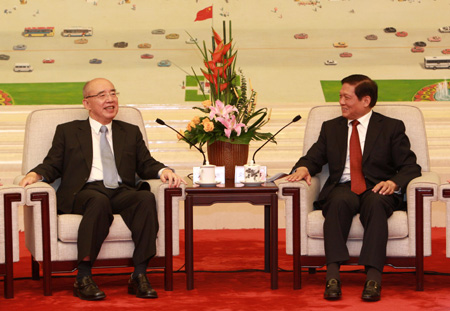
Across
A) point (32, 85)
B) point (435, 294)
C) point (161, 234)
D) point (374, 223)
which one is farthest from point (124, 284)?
point (32, 85)

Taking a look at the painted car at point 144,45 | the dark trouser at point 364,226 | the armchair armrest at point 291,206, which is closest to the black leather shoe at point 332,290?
the dark trouser at point 364,226

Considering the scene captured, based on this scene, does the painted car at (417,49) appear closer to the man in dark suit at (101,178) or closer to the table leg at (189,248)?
the man in dark suit at (101,178)

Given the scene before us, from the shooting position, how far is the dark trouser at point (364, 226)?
130 inches

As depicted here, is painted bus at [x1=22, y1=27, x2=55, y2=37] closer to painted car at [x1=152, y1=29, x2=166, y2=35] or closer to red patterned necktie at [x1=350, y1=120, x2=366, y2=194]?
painted car at [x1=152, y1=29, x2=166, y2=35]

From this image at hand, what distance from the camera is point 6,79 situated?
6.81 meters

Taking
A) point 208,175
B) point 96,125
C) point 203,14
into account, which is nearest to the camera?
point 208,175

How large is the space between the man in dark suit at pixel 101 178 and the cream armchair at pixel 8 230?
0.12 metres

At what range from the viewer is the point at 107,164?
3.70 meters

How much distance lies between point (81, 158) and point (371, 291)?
1.52 meters

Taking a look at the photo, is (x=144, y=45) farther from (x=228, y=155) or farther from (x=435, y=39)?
(x=228, y=155)

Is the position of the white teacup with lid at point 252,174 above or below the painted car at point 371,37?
below

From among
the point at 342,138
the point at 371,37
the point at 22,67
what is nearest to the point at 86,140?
the point at 342,138

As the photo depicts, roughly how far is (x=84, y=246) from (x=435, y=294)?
61.4 inches

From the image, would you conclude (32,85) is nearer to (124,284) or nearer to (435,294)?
(124,284)
